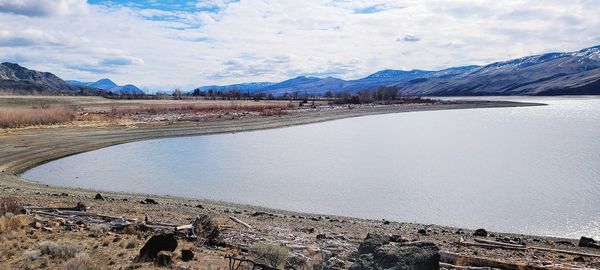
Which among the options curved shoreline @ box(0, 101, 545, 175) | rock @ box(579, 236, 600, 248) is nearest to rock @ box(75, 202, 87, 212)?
rock @ box(579, 236, 600, 248)

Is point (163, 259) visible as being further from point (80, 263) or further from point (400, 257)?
point (400, 257)

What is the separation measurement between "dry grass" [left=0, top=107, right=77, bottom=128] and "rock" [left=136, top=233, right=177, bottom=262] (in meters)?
32.6

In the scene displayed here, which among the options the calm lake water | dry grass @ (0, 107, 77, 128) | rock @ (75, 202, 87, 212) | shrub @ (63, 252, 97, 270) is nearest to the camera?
shrub @ (63, 252, 97, 270)

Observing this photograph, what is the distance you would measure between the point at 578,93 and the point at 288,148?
515 ft

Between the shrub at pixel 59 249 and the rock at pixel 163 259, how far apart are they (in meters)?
1.40

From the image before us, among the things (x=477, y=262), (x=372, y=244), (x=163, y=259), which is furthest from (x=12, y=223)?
(x=477, y=262)

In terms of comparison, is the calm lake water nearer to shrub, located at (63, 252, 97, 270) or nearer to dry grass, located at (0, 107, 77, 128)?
shrub, located at (63, 252, 97, 270)

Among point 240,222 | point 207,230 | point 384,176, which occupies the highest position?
point 207,230

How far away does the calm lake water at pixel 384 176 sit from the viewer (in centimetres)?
1487

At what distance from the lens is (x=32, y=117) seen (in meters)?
37.7

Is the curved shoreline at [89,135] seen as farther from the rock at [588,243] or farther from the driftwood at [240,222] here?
the rock at [588,243]

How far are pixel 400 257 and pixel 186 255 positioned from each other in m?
3.35

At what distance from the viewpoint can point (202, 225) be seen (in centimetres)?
943

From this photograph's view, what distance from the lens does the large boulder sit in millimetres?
6430
